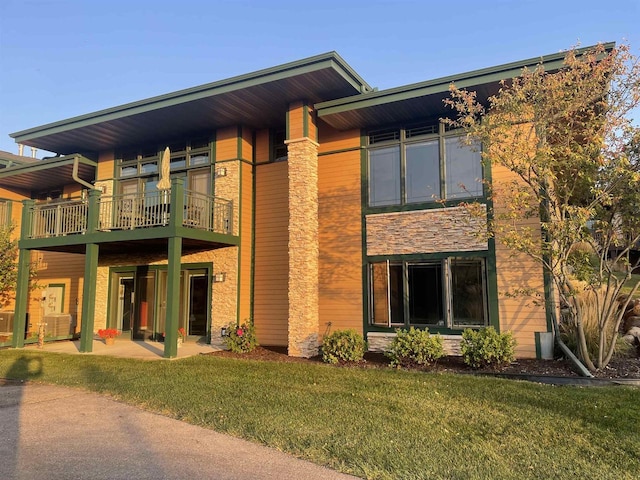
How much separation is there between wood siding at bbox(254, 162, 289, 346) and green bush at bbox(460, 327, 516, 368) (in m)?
5.19

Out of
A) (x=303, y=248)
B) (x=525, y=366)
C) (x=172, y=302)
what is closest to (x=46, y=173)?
(x=172, y=302)

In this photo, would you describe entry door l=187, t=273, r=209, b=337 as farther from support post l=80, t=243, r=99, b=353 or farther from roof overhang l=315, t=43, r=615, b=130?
roof overhang l=315, t=43, r=615, b=130

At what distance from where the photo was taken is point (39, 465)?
172 inches

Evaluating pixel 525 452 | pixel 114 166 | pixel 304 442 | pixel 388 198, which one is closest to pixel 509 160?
pixel 388 198

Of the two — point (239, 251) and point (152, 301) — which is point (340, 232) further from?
point (152, 301)

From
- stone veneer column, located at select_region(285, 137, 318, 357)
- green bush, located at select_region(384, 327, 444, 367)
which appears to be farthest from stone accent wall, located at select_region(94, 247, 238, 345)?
green bush, located at select_region(384, 327, 444, 367)

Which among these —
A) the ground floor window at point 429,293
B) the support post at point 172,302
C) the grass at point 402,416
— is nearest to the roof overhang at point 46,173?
the support post at point 172,302

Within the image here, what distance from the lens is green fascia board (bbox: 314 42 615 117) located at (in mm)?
9305

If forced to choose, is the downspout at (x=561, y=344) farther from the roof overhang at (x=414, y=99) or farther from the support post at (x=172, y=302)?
the support post at (x=172, y=302)

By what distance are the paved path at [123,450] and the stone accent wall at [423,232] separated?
7083 mm

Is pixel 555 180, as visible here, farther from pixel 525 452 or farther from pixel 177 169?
pixel 177 169

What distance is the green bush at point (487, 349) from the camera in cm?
870

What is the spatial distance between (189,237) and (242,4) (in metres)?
8.21

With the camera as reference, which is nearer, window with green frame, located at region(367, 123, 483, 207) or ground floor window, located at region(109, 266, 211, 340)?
window with green frame, located at region(367, 123, 483, 207)
